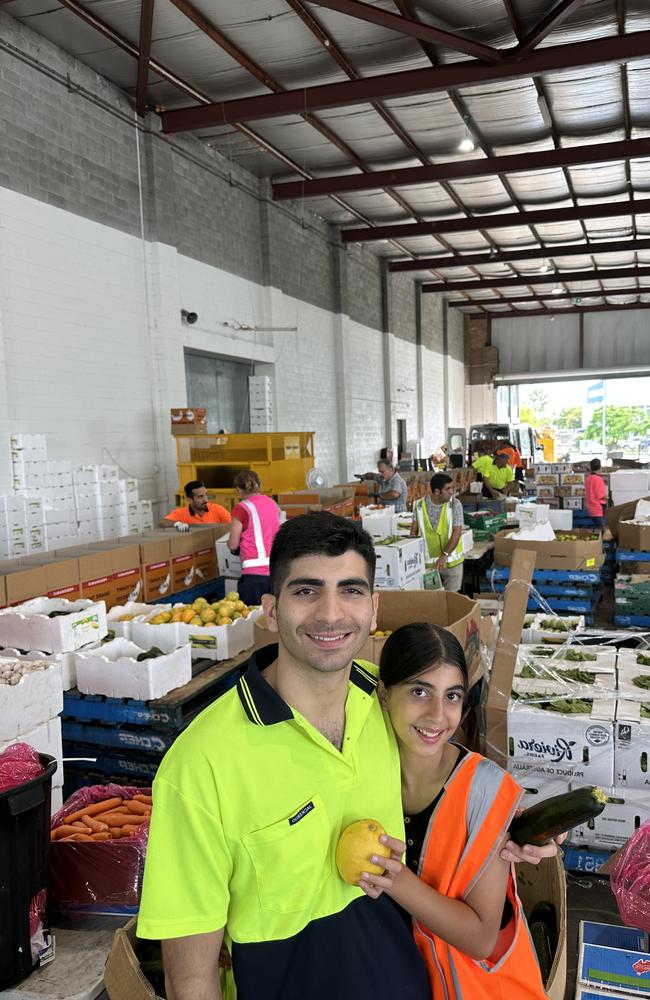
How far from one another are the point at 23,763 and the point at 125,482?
686cm

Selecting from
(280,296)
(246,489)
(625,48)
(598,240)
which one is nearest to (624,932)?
(246,489)

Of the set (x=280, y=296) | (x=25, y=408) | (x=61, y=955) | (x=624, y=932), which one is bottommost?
(x=624, y=932)

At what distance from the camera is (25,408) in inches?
323

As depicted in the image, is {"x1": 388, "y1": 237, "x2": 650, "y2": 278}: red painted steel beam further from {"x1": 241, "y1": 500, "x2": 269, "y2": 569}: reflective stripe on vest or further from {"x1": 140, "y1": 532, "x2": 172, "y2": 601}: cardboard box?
{"x1": 241, "y1": 500, "x2": 269, "y2": 569}: reflective stripe on vest

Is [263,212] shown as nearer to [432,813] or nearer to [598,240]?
[598,240]

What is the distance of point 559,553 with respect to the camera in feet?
25.0

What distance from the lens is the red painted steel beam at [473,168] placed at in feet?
39.9

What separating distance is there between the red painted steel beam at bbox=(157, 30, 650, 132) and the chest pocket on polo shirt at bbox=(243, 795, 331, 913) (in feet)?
30.8

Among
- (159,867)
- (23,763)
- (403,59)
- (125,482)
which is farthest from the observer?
(403,59)

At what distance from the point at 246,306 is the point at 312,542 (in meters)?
12.2

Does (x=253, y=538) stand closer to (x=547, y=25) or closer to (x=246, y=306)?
(x=547, y=25)

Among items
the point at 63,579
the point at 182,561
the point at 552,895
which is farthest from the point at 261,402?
the point at 552,895

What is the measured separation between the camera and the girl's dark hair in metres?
1.97

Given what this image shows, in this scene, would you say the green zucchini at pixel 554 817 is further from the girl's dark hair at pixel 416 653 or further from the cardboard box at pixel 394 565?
the cardboard box at pixel 394 565
